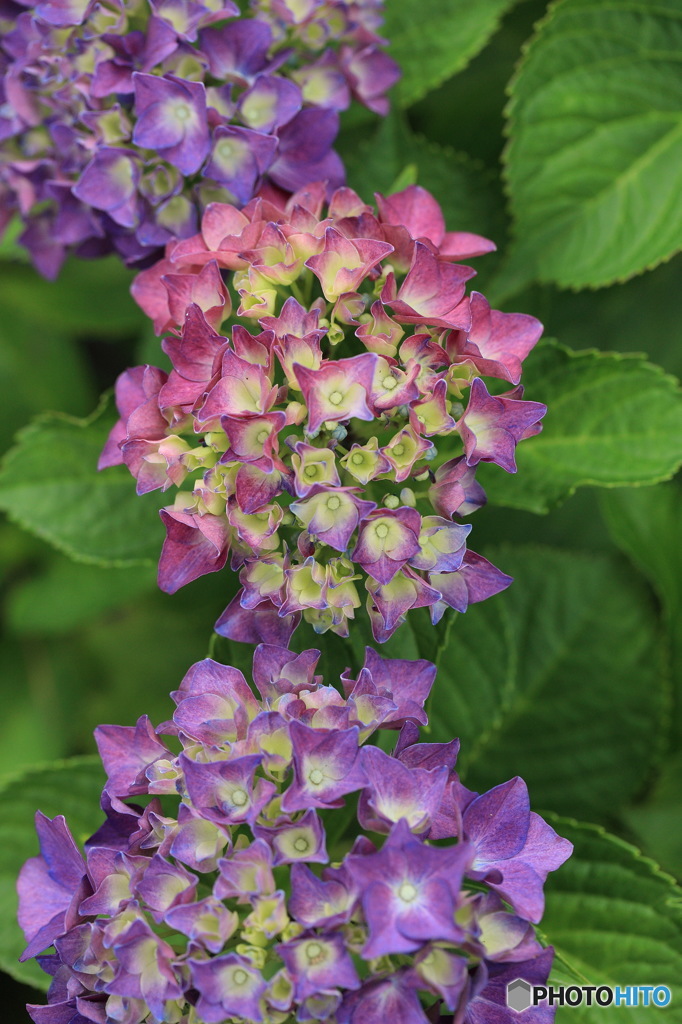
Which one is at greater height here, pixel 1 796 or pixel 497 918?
pixel 497 918

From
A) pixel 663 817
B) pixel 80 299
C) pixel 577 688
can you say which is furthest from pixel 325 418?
pixel 80 299

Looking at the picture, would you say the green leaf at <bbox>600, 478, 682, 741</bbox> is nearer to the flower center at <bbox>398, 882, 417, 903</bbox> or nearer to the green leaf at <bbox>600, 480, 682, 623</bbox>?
the green leaf at <bbox>600, 480, 682, 623</bbox>

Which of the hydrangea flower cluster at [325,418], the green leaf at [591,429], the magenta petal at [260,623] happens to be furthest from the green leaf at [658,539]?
the magenta petal at [260,623]

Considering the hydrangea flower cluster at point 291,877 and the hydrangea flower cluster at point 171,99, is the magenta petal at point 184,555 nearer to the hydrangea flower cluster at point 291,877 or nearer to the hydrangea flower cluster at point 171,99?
the hydrangea flower cluster at point 291,877

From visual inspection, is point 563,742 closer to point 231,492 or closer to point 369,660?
point 369,660

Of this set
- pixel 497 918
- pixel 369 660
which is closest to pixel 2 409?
pixel 369 660

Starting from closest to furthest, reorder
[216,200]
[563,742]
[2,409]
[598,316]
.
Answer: [216,200] → [563,742] → [598,316] → [2,409]
